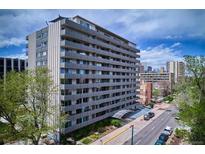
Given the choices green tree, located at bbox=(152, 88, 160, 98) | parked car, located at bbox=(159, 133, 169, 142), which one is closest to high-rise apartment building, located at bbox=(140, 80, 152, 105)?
green tree, located at bbox=(152, 88, 160, 98)

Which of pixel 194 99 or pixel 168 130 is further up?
pixel 194 99

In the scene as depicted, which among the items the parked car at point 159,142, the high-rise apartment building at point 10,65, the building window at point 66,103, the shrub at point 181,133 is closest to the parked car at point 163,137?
the parked car at point 159,142

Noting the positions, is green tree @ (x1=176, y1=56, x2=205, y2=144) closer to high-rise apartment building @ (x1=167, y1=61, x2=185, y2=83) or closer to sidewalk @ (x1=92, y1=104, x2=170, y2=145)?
high-rise apartment building @ (x1=167, y1=61, x2=185, y2=83)

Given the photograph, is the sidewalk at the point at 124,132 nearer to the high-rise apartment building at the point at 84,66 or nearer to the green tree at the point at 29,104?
the high-rise apartment building at the point at 84,66

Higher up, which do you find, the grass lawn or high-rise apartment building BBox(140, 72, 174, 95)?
high-rise apartment building BBox(140, 72, 174, 95)

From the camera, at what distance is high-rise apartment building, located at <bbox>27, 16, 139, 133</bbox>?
15.7 feet

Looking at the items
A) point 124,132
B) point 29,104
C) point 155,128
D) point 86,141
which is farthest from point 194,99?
point 29,104

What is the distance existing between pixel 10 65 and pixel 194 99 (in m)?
3.62

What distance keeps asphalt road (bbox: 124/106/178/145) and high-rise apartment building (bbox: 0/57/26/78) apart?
2.45m

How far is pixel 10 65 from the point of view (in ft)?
15.0

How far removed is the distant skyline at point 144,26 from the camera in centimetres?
443

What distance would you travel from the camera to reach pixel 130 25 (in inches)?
183

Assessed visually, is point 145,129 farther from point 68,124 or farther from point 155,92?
point 68,124

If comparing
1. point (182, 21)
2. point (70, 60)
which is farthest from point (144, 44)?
point (70, 60)
